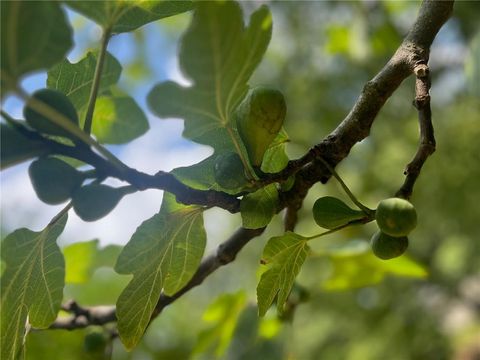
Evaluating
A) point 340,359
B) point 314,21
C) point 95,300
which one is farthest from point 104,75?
point 314,21

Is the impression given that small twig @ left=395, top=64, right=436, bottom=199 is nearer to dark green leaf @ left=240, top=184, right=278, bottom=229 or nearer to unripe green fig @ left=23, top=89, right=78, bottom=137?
dark green leaf @ left=240, top=184, right=278, bottom=229

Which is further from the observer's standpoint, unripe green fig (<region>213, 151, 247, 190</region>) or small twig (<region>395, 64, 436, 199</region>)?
small twig (<region>395, 64, 436, 199</region>)

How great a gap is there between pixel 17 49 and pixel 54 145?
12 cm

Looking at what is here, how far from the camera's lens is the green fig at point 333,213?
2.33 ft

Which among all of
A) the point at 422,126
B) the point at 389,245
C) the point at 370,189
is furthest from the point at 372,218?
the point at 370,189

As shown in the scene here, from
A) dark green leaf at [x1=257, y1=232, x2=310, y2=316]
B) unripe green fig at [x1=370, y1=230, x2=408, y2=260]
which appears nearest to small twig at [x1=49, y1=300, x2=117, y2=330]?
dark green leaf at [x1=257, y1=232, x2=310, y2=316]

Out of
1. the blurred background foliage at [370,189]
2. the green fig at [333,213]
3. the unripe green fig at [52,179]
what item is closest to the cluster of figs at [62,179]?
the unripe green fig at [52,179]

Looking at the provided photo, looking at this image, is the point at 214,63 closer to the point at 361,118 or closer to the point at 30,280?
the point at 361,118

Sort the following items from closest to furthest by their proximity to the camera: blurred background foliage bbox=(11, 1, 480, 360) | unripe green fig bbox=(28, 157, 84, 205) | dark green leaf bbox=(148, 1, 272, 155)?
dark green leaf bbox=(148, 1, 272, 155)
unripe green fig bbox=(28, 157, 84, 205)
blurred background foliage bbox=(11, 1, 480, 360)

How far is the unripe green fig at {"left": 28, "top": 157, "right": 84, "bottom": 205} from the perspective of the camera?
1.92ft

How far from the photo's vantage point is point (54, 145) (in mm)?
580

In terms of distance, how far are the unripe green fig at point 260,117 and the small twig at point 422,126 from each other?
8.2 inches

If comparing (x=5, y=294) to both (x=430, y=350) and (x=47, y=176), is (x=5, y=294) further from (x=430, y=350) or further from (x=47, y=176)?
(x=430, y=350)

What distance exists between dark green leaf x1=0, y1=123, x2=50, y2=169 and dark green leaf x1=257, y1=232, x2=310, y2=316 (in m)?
0.29
